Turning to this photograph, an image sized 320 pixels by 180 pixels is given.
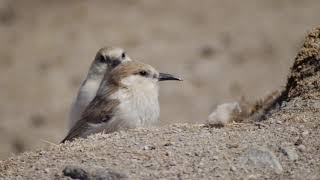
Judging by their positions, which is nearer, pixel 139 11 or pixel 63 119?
pixel 63 119

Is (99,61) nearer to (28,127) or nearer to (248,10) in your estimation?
(28,127)

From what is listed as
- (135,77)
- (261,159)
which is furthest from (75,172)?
(135,77)

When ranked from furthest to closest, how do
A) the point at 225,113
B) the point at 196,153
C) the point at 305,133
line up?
the point at 225,113 < the point at 305,133 < the point at 196,153

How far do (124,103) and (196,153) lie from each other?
203 cm

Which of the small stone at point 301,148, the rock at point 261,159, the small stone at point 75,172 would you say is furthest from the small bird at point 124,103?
the small stone at point 301,148

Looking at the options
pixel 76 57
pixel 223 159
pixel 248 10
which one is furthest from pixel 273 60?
pixel 223 159

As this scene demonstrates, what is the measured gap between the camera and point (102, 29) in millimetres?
18859

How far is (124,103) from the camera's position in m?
9.07

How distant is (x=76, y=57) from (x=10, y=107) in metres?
1.60

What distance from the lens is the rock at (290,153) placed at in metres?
6.96

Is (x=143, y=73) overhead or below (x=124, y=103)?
overhead

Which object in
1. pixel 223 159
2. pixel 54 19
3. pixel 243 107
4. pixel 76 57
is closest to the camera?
pixel 223 159

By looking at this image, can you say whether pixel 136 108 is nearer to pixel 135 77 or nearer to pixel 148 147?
pixel 135 77

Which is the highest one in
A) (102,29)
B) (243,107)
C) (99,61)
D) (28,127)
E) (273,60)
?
(102,29)
